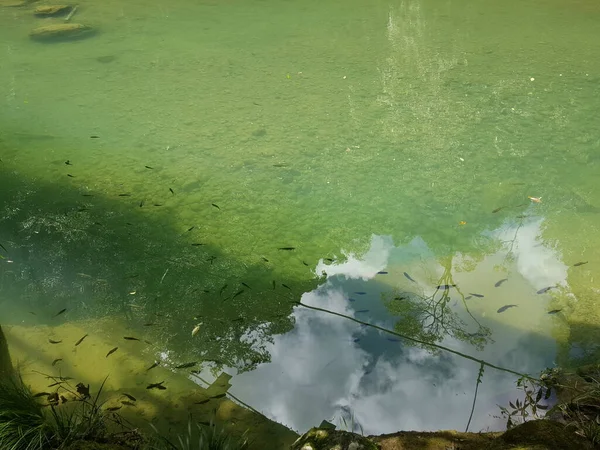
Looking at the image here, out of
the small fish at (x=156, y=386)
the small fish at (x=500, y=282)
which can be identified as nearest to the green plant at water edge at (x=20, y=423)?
the small fish at (x=156, y=386)

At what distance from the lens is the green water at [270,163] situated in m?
3.22

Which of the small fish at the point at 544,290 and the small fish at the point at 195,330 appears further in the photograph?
the small fish at the point at 544,290

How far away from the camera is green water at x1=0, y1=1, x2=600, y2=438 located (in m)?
3.22

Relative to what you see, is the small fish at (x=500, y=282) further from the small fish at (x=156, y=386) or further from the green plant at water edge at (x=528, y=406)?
the small fish at (x=156, y=386)

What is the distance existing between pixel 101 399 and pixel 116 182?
232 cm

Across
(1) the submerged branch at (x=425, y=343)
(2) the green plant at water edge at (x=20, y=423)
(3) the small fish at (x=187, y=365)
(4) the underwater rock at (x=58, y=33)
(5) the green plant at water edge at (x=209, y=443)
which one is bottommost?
(1) the submerged branch at (x=425, y=343)

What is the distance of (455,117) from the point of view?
5195 millimetres

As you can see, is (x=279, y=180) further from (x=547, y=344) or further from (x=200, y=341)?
(x=547, y=344)

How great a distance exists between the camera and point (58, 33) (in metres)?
8.09

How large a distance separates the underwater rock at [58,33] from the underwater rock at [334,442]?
322 inches

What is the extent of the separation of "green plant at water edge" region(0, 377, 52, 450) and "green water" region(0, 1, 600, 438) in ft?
3.08

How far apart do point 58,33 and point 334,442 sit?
8.43 m

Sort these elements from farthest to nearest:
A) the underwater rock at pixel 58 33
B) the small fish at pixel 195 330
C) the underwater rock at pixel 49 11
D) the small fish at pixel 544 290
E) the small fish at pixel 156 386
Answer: the underwater rock at pixel 49 11, the underwater rock at pixel 58 33, the small fish at pixel 544 290, the small fish at pixel 195 330, the small fish at pixel 156 386

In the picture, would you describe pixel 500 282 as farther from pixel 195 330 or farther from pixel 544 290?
pixel 195 330
